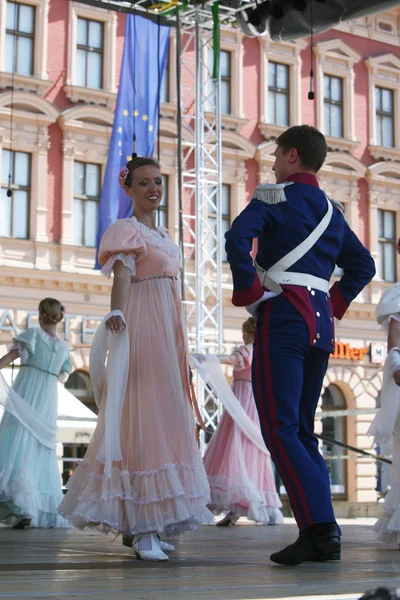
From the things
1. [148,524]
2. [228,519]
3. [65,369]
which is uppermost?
[65,369]

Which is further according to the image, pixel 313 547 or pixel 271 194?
pixel 271 194

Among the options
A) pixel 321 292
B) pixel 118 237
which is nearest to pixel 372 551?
pixel 321 292

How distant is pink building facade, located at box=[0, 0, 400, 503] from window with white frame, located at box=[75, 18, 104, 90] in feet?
0.08

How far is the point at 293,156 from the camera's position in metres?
4.67

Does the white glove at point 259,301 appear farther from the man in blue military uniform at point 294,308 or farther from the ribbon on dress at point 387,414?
the ribbon on dress at point 387,414

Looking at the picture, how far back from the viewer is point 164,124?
914 inches

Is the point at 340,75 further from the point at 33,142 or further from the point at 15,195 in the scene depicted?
the point at 15,195

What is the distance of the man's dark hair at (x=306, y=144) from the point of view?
15.3ft

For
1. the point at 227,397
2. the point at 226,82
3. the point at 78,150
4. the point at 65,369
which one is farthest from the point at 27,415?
the point at 226,82

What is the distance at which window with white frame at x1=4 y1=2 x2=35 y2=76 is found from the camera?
21.3 meters

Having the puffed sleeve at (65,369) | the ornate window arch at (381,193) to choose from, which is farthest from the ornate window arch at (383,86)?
the puffed sleeve at (65,369)

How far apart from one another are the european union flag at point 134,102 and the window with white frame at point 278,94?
25.7 ft

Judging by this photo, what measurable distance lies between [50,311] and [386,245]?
19277mm

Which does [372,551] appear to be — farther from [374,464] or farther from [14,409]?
[374,464]
